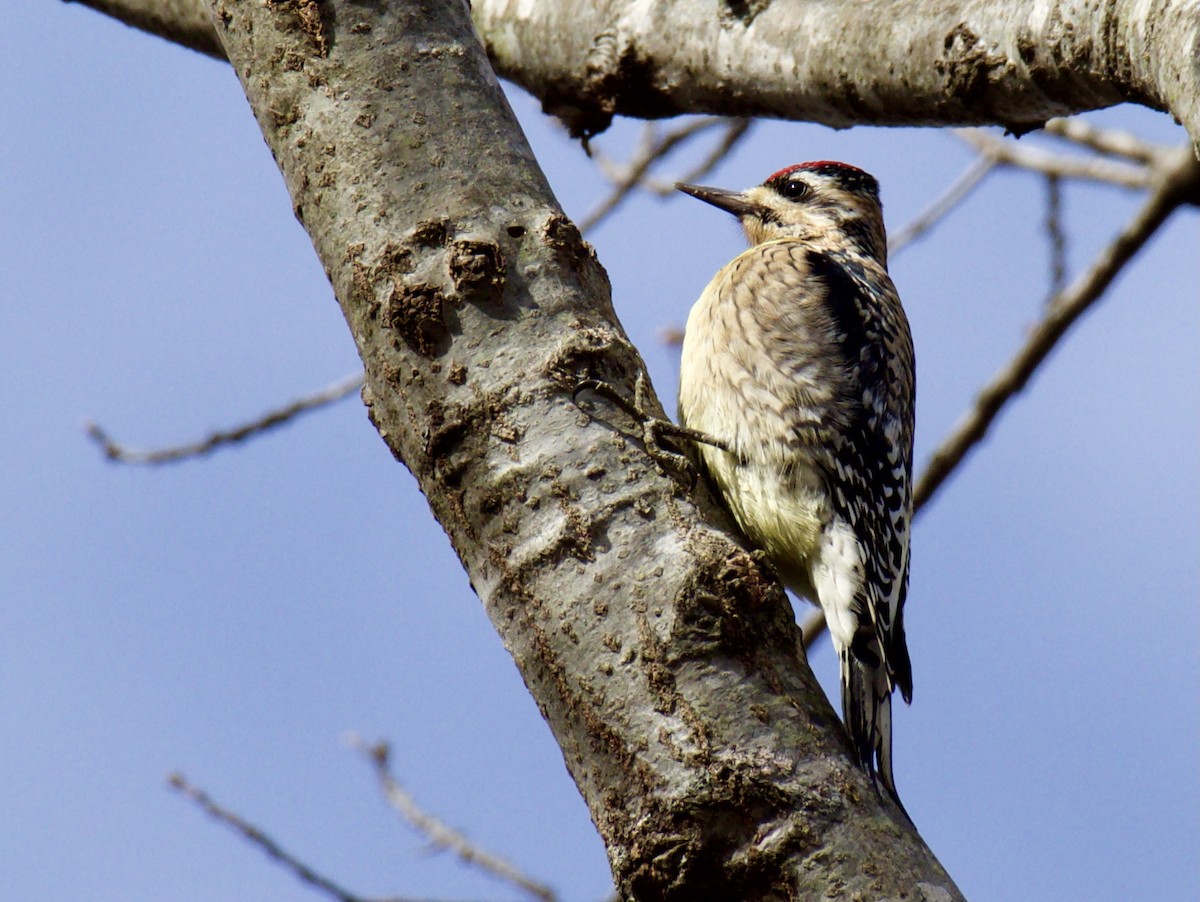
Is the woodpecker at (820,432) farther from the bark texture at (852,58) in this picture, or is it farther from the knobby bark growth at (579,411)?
the knobby bark growth at (579,411)

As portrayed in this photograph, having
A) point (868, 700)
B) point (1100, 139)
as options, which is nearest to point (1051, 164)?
point (1100, 139)

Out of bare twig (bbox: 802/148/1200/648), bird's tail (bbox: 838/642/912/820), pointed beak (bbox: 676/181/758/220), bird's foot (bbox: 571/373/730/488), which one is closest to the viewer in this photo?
bird's foot (bbox: 571/373/730/488)

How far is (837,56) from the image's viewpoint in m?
3.29

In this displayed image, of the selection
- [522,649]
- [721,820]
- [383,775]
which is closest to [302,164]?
[522,649]

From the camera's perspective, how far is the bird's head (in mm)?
5777

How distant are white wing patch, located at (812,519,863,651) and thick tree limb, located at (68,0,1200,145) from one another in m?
1.18

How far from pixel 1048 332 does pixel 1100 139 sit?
1287 mm

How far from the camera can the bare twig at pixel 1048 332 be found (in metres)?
4.50

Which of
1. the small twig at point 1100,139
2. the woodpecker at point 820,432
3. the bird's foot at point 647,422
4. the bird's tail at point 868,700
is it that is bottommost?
the bird's tail at point 868,700

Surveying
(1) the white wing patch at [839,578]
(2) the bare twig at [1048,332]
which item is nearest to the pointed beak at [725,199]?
(2) the bare twig at [1048,332]

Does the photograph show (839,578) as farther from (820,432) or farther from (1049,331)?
(1049,331)

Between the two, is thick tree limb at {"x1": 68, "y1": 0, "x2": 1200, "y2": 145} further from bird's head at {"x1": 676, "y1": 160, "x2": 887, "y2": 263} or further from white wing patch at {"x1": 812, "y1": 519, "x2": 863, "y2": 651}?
bird's head at {"x1": 676, "y1": 160, "x2": 887, "y2": 263}

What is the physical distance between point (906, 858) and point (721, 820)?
0.92 feet

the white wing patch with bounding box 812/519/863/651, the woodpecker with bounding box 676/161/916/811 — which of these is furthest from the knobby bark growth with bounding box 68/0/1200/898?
the white wing patch with bounding box 812/519/863/651
